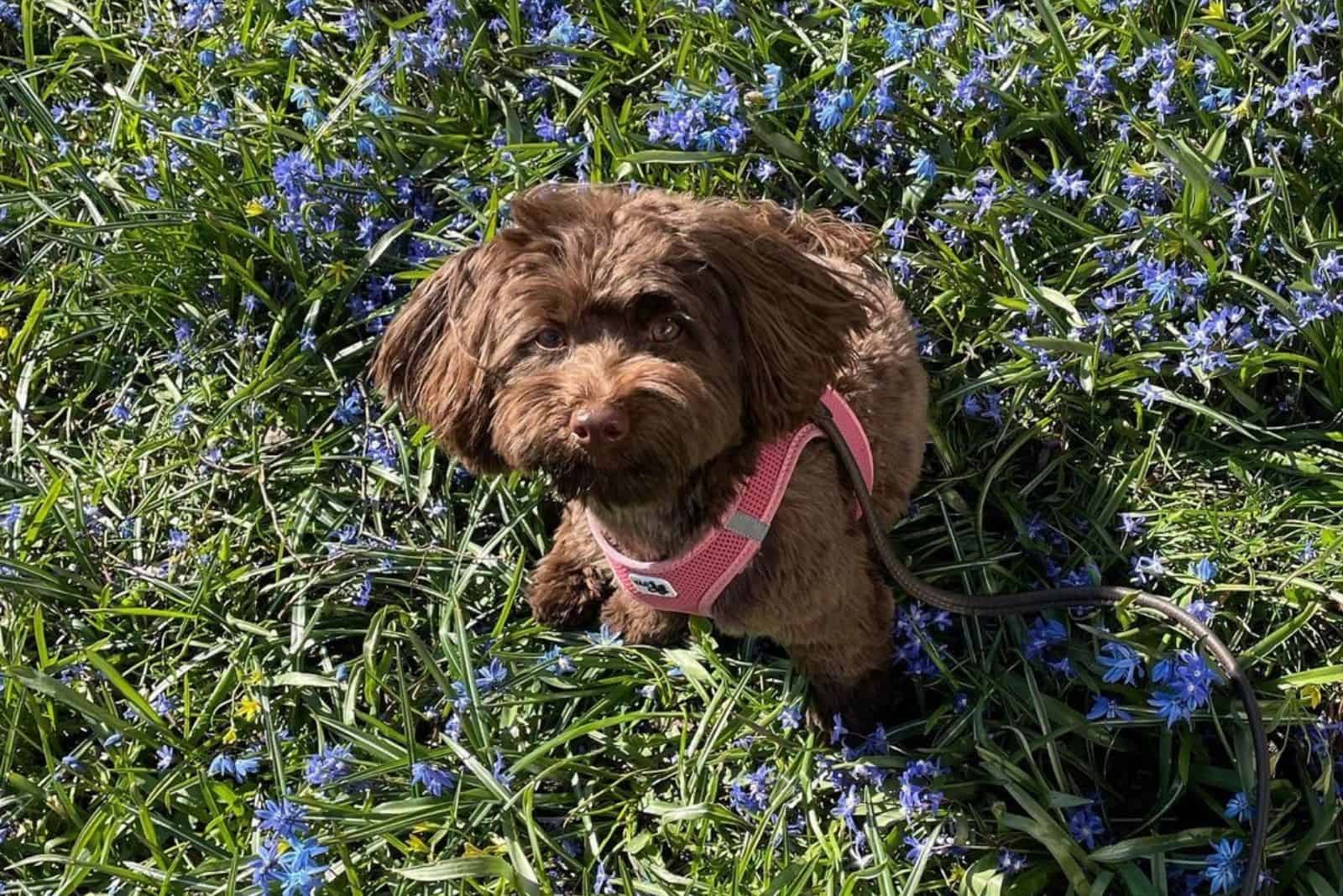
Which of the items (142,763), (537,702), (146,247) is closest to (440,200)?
(146,247)

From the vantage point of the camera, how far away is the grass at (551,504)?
2.89 meters

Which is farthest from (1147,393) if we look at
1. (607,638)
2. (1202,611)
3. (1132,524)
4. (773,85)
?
(607,638)

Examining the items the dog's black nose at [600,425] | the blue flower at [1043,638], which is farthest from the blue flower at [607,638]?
the dog's black nose at [600,425]

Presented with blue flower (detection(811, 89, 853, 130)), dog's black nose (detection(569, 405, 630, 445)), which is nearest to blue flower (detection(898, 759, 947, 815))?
dog's black nose (detection(569, 405, 630, 445))

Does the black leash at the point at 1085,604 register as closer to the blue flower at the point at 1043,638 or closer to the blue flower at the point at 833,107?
the blue flower at the point at 1043,638

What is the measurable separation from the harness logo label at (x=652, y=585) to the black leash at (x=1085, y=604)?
1.73 ft

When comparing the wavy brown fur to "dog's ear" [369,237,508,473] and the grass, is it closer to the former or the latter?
"dog's ear" [369,237,508,473]

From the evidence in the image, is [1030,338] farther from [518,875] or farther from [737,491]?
[518,875]

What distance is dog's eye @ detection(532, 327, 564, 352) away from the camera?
234cm

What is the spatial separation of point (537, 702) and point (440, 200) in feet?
5.92

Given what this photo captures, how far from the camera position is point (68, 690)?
3.08 metres

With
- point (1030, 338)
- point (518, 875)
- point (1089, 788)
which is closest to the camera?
point (518, 875)

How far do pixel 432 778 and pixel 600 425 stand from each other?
1.27m

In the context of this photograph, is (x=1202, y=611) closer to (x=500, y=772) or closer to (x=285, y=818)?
(x=500, y=772)
